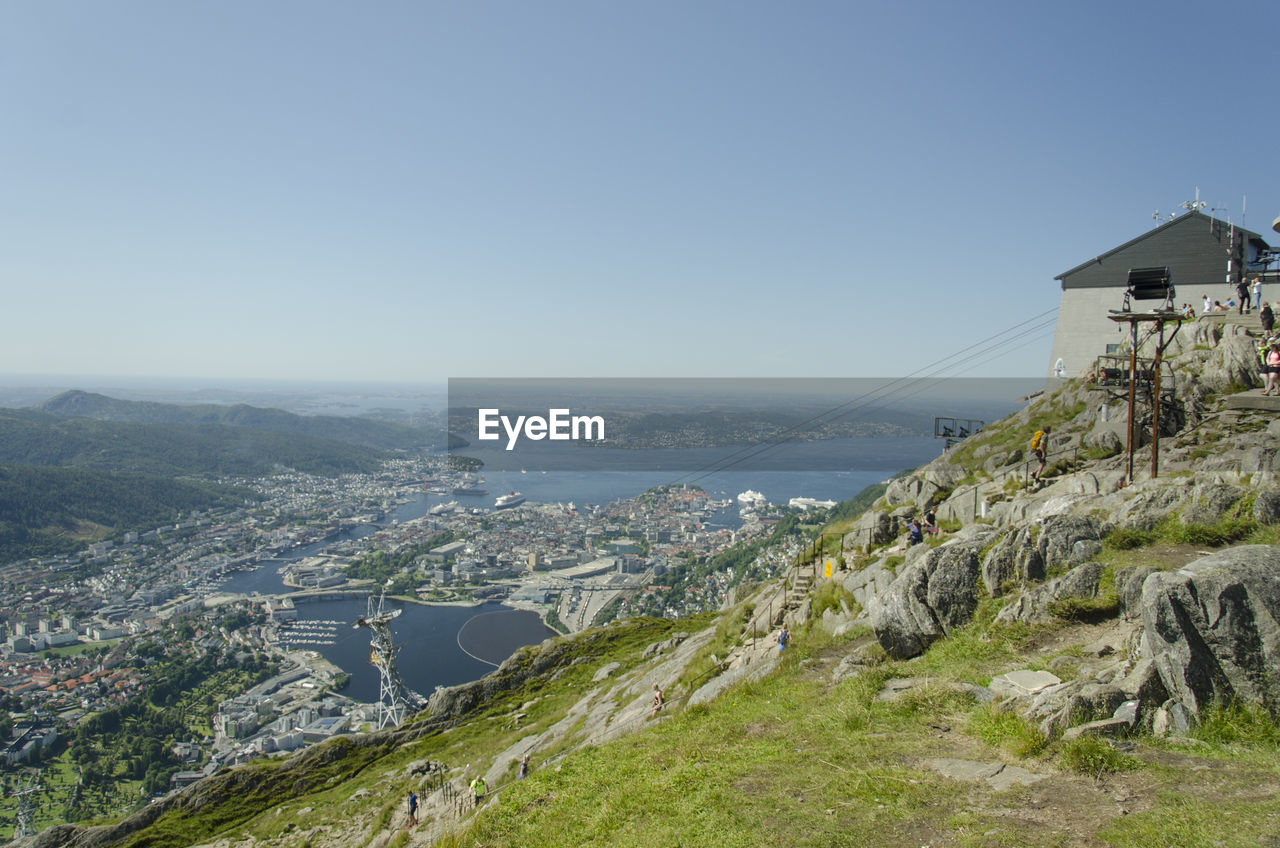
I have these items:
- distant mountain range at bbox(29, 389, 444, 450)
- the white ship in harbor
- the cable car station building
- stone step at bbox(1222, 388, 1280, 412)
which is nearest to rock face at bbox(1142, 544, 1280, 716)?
stone step at bbox(1222, 388, 1280, 412)

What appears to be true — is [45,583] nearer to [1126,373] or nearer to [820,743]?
[820,743]

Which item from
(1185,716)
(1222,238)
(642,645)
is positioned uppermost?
(1222,238)

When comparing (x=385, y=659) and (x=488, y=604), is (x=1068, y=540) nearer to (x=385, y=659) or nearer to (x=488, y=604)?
(x=385, y=659)

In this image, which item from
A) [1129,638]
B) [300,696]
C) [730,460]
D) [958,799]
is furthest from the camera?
[730,460]

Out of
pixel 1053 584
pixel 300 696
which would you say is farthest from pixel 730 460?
pixel 1053 584

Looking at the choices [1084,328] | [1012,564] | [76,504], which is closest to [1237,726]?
[1012,564]

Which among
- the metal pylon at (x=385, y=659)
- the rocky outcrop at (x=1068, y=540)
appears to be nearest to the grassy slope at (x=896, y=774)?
the rocky outcrop at (x=1068, y=540)
